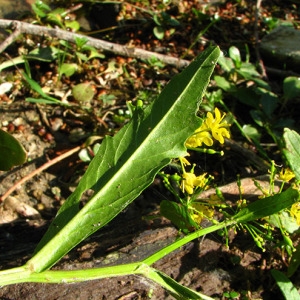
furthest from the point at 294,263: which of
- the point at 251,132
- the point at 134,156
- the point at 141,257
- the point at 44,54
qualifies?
the point at 44,54

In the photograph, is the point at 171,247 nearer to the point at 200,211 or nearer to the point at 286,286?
the point at 200,211

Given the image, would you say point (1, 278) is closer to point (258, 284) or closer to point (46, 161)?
point (258, 284)

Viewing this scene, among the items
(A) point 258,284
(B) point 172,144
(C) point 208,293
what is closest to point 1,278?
(B) point 172,144

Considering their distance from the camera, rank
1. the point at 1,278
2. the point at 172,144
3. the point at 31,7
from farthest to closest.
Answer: the point at 31,7
the point at 172,144
the point at 1,278

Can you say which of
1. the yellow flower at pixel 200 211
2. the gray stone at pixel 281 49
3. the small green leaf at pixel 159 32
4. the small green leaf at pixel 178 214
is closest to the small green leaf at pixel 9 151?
the small green leaf at pixel 178 214

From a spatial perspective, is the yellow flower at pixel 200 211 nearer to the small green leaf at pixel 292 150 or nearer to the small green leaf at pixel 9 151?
the small green leaf at pixel 292 150

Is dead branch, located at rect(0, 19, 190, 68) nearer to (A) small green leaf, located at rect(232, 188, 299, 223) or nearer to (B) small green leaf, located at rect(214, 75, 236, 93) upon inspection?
(B) small green leaf, located at rect(214, 75, 236, 93)

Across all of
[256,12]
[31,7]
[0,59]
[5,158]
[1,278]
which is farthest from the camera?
[256,12]
